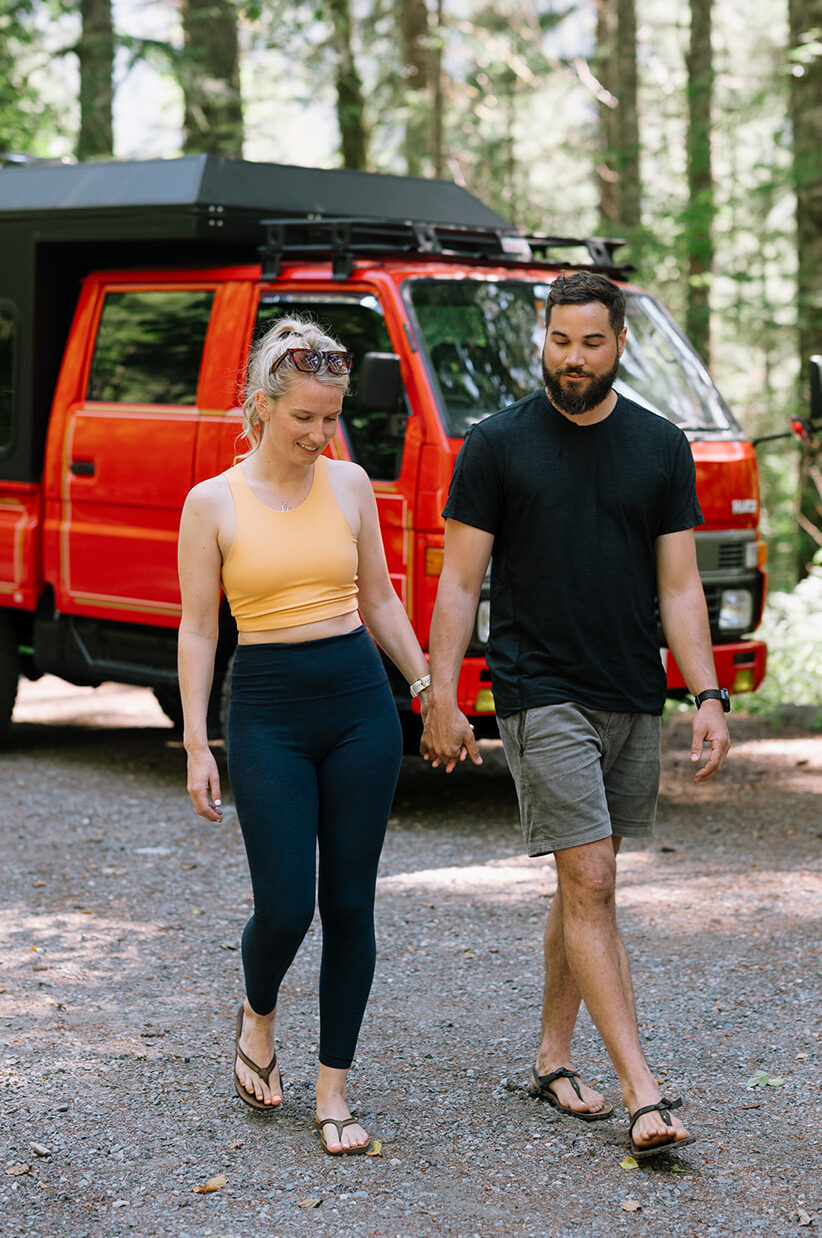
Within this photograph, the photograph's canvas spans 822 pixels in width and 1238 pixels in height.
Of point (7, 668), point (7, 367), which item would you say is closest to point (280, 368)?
point (7, 367)

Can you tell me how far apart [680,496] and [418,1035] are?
76.9 inches

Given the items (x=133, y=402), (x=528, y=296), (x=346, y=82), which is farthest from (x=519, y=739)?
(x=346, y=82)

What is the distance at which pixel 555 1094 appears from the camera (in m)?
4.10

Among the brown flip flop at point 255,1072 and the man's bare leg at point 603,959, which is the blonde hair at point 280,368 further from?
the brown flip flop at point 255,1072

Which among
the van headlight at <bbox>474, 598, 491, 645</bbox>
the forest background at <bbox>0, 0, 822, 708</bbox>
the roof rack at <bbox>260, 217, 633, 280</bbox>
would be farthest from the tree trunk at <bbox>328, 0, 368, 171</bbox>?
the van headlight at <bbox>474, 598, 491, 645</bbox>

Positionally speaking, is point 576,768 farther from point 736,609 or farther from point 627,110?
point 627,110

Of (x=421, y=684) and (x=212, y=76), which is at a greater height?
(x=212, y=76)

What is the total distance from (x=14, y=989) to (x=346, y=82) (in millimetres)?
12900

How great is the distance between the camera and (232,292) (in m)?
7.69

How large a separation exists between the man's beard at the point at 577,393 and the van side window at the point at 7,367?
5.42 m

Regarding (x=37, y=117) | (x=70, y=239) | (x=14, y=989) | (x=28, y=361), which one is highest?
(x=37, y=117)

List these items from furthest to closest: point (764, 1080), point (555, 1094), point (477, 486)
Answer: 1. point (764, 1080)
2. point (555, 1094)
3. point (477, 486)

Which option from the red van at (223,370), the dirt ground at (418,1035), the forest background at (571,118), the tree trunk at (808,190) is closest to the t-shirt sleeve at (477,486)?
the dirt ground at (418,1035)

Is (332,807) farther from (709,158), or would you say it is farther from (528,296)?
(709,158)
